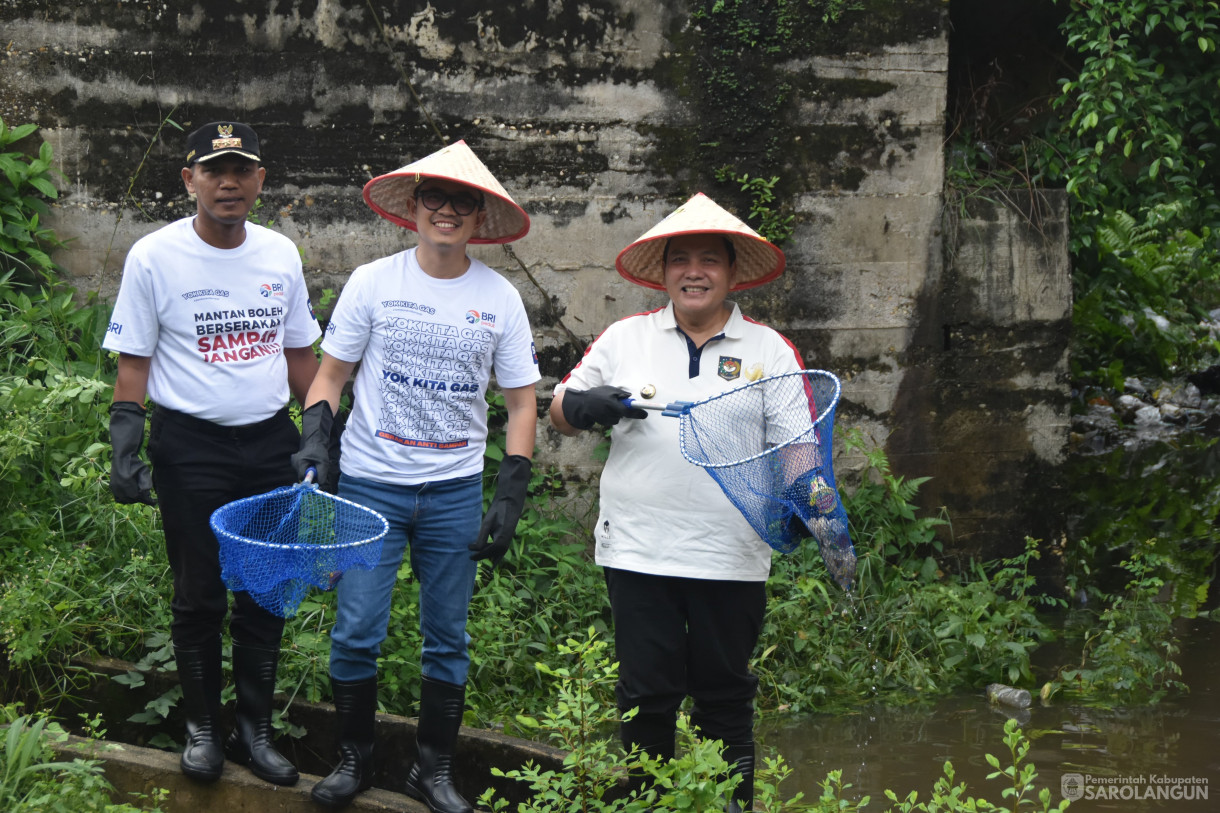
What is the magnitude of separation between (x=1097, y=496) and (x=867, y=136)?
3.49m

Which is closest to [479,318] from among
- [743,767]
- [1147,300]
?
[743,767]

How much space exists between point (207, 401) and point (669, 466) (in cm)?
145

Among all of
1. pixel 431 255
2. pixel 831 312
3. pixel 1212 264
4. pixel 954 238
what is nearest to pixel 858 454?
pixel 831 312

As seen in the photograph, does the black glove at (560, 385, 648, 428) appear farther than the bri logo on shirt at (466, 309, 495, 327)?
No

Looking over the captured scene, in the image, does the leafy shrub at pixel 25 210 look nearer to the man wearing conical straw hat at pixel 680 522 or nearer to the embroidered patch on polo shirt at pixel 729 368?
the man wearing conical straw hat at pixel 680 522

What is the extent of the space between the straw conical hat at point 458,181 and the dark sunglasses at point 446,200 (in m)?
0.05

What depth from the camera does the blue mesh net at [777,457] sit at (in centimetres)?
319

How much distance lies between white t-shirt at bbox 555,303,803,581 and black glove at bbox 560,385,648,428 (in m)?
0.08

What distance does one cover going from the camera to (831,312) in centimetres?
579

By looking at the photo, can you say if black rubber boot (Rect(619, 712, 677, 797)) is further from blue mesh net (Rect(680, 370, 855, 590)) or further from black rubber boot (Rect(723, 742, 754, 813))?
blue mesh net (Rect(680, 370, 855, 590))

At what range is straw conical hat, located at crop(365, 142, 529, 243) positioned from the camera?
11.2ft

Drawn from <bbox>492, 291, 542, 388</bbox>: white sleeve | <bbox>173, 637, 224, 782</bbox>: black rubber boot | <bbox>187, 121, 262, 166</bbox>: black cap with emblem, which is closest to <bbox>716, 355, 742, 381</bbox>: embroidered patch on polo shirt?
<bbox>492, 291, 542, 388</bbox>: white sleeve

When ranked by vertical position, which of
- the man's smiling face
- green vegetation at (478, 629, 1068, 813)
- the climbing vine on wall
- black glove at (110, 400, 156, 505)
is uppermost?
the climbing vine on wall

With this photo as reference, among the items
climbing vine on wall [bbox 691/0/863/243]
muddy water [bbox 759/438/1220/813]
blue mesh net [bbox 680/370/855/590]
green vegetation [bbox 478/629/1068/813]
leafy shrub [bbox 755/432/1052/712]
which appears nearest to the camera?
green vegetation [bbox 478/629/1068/813]
